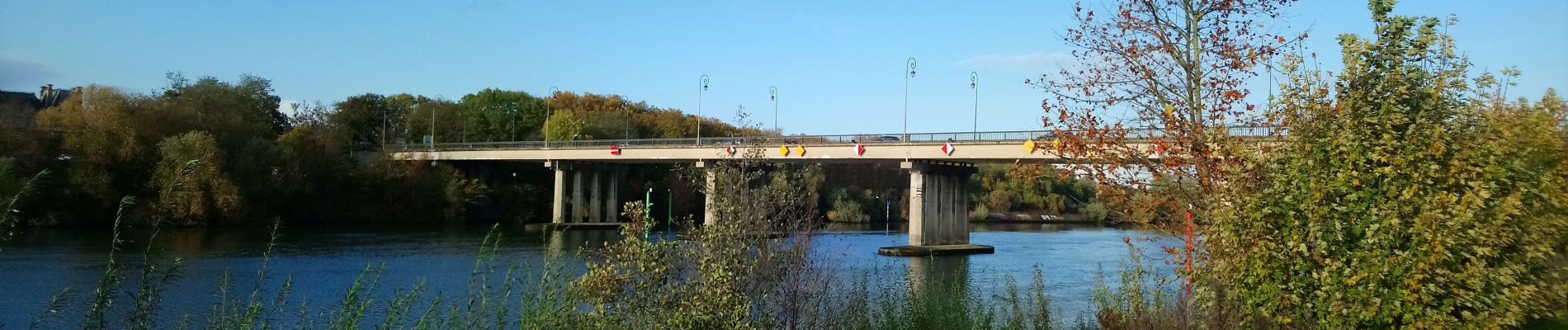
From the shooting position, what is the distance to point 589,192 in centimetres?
8275

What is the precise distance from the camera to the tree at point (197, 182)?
56.4 m

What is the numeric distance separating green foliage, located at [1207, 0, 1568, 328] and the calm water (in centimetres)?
379

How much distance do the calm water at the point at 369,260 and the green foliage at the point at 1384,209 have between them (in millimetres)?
3789

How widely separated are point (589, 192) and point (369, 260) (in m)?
43.3

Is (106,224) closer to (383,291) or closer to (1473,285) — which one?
(383,291)

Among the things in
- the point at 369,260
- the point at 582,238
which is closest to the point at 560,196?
the point at 582,238

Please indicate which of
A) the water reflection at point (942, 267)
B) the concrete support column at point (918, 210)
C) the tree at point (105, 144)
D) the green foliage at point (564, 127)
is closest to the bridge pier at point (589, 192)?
the green foliage at point (564, 127)

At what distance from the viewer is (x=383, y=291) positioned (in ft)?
86.3

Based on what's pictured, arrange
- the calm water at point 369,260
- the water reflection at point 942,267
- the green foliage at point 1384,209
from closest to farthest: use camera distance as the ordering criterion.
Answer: the green foliage at point 1384,209, the calm water at point 369,260, the water reflection at point 942,267

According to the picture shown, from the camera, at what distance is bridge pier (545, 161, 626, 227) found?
2987 inches

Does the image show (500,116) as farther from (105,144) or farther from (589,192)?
(105,144)

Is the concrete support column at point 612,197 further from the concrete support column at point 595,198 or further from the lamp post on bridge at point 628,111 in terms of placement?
the lamp post on bridge at point 628,111

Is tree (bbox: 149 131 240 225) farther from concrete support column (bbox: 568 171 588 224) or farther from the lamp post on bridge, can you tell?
the lamp post on bridge

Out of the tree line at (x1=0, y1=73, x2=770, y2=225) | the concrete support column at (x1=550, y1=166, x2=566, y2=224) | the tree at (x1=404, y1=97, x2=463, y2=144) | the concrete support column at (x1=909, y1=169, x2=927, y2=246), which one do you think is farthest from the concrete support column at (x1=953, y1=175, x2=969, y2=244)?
the tree at (x1=404, y1=97, x2=463, y2=144)
